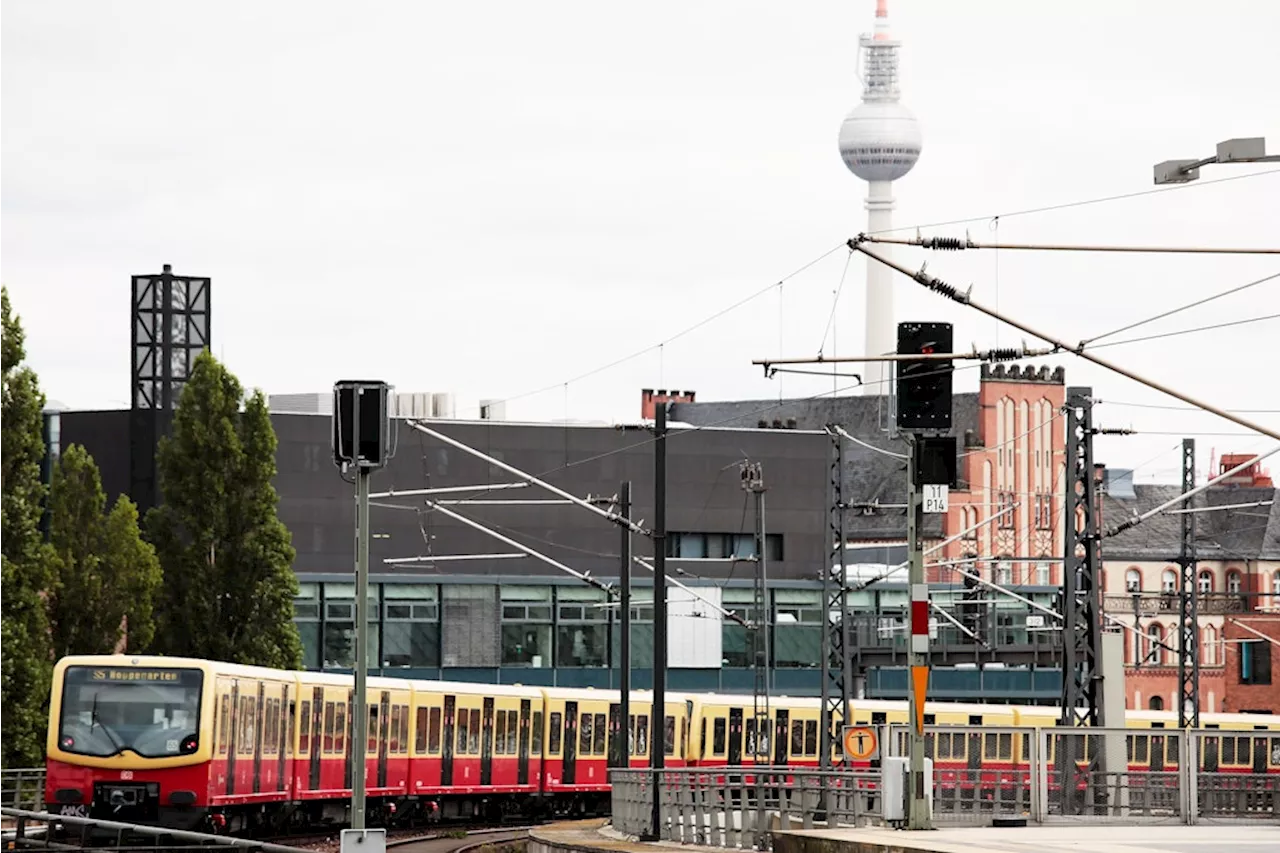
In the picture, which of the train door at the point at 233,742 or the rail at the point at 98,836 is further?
the train door at the point at 233,742

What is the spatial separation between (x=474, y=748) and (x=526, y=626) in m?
33.4

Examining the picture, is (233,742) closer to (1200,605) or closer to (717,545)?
(717,545)

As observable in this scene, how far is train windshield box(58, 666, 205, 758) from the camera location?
128 feet

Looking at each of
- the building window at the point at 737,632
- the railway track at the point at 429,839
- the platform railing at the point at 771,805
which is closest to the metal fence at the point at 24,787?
the railway track at the point at 429,839

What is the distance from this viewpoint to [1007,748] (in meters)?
33.4

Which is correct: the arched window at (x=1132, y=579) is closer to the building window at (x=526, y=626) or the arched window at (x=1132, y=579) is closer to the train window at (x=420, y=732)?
the building window at (x=526, y=626)

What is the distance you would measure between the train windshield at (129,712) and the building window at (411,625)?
47662mm

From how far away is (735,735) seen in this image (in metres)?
63.8

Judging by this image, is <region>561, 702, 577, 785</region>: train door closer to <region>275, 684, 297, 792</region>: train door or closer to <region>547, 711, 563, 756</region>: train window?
<region>547, 711, 563, 756</region>: train window

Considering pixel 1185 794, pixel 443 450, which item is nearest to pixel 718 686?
pixel 443 450

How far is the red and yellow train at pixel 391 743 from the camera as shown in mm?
38500

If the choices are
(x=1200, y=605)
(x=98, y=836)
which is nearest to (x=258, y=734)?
(x=98, y=836)

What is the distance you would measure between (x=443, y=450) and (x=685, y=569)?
9.38 meters

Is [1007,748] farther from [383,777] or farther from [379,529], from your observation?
[379,529]
